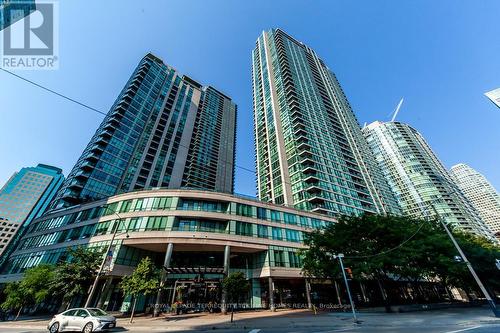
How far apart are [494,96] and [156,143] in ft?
269

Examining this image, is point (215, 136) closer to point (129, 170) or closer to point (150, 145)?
point (150, 145)

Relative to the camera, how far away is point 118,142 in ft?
202

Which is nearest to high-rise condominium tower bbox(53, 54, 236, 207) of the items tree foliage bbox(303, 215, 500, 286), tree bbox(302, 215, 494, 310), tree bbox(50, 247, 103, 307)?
tree bbox(50, 247, 103, 307)

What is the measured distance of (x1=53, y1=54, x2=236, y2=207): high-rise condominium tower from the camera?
55312 mm

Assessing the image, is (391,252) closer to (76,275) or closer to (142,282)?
(142,282)

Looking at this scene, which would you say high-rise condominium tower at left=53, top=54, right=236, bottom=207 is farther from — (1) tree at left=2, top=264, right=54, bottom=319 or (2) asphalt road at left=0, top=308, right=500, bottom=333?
(2) asphalt road at left=0, top=308, right=500, bottom=333

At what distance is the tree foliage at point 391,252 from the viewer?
21484 mm

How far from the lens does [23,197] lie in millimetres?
128500

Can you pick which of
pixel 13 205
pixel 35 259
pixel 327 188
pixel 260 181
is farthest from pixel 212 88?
pixel 13 205

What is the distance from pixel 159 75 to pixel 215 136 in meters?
31.9

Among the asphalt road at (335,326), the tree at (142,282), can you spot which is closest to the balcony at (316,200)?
the asphalt road at (335,326)

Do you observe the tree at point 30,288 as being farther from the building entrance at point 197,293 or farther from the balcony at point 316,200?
the balcony at point 316,200

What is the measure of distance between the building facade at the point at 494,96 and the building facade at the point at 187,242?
42.1m

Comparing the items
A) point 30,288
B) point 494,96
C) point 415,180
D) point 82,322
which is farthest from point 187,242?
point 415,180
